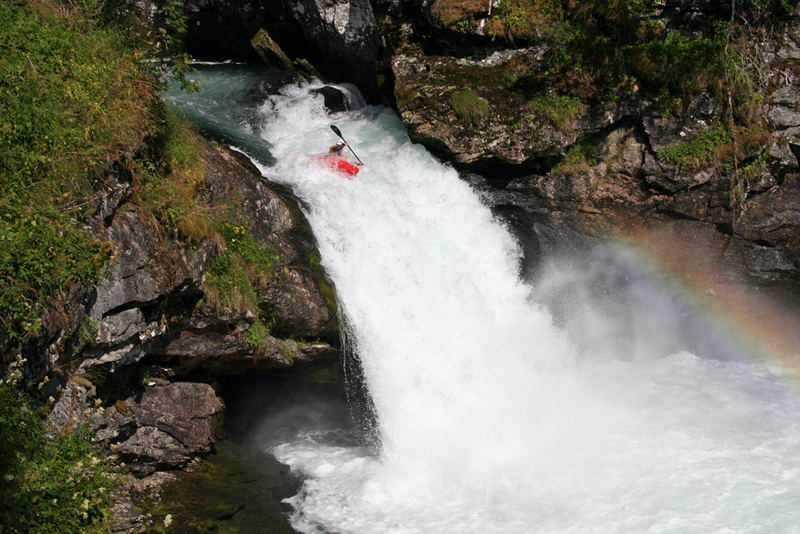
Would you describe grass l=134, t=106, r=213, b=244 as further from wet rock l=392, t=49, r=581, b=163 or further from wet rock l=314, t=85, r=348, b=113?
wet rock l=314, t=85, r=348, b=113

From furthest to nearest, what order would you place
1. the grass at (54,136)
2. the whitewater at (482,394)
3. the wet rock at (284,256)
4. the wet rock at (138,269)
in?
1. the wet rock at (284,256)
2. the whitewater at (482,394)
3. the wet rock at (138,269)
4. the grass at (54,136)

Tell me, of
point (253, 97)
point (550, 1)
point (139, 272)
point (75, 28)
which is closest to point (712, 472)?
point (139, 272)

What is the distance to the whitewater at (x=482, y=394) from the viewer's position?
7344 mm

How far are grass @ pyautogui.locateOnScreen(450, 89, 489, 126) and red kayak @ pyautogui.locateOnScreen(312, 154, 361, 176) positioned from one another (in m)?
2.03

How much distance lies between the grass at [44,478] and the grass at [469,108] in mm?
7496

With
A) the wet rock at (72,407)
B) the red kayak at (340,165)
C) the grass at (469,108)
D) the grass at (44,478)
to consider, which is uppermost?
the grass at (469,108)

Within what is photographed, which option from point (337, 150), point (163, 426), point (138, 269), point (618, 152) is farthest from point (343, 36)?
point (163, 426)

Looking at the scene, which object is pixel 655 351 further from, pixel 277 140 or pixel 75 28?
pixel 75 28

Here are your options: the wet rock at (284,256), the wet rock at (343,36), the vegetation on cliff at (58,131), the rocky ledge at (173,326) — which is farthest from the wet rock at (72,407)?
the wet rock at (343,36)

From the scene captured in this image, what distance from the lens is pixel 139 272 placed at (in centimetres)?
686

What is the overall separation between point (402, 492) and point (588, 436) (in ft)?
9.24

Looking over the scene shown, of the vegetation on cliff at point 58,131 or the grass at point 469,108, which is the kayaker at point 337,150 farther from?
the vegetation on cliff at point 58,131

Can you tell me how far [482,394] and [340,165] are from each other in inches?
176

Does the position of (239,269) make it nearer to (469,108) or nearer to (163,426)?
(163,426)
